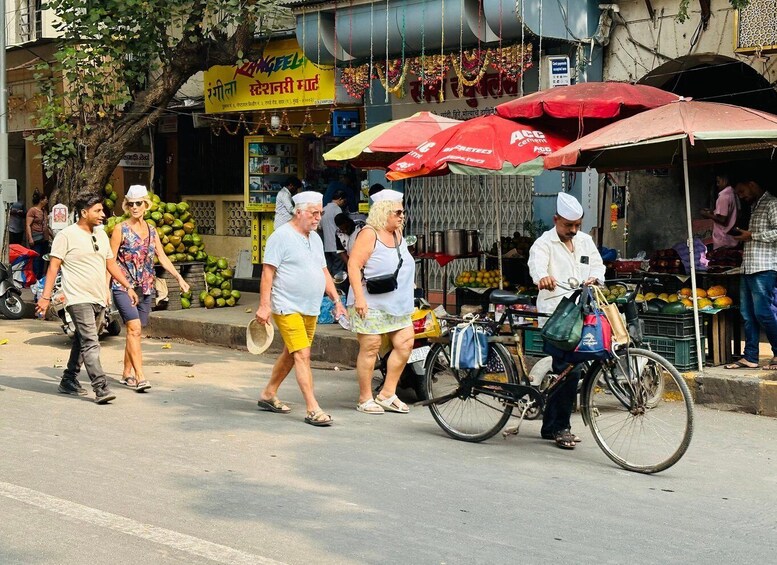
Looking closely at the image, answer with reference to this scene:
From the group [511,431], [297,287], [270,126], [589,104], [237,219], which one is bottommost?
[511,431]

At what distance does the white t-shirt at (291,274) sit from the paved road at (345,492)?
920mm

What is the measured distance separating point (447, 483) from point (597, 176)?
804 centimetres

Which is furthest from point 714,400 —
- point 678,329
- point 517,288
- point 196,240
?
point 196,240

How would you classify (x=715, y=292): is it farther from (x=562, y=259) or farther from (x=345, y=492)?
(x=345, y=492)

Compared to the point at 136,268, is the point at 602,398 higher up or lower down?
lower down

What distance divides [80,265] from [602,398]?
4.62 meters

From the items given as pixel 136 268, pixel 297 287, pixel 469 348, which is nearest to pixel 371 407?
pixel 297 287

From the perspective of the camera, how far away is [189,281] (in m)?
16.5

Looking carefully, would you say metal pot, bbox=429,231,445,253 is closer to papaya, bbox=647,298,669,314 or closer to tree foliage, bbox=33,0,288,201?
papaya, bbox=647,298,669,314

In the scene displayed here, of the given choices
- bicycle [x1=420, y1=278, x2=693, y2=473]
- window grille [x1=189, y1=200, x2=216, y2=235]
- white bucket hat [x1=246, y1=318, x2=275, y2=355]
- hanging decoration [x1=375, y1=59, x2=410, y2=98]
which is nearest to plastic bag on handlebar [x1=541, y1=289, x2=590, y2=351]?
bicycle [x1=420, y1=278, x2=693, y2=473]

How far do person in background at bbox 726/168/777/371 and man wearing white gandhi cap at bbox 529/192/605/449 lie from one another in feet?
7.96

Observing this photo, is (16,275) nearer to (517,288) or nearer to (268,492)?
(517,288)

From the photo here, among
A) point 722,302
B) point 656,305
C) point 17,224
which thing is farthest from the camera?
point 17,224

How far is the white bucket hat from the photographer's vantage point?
866 centimetres
